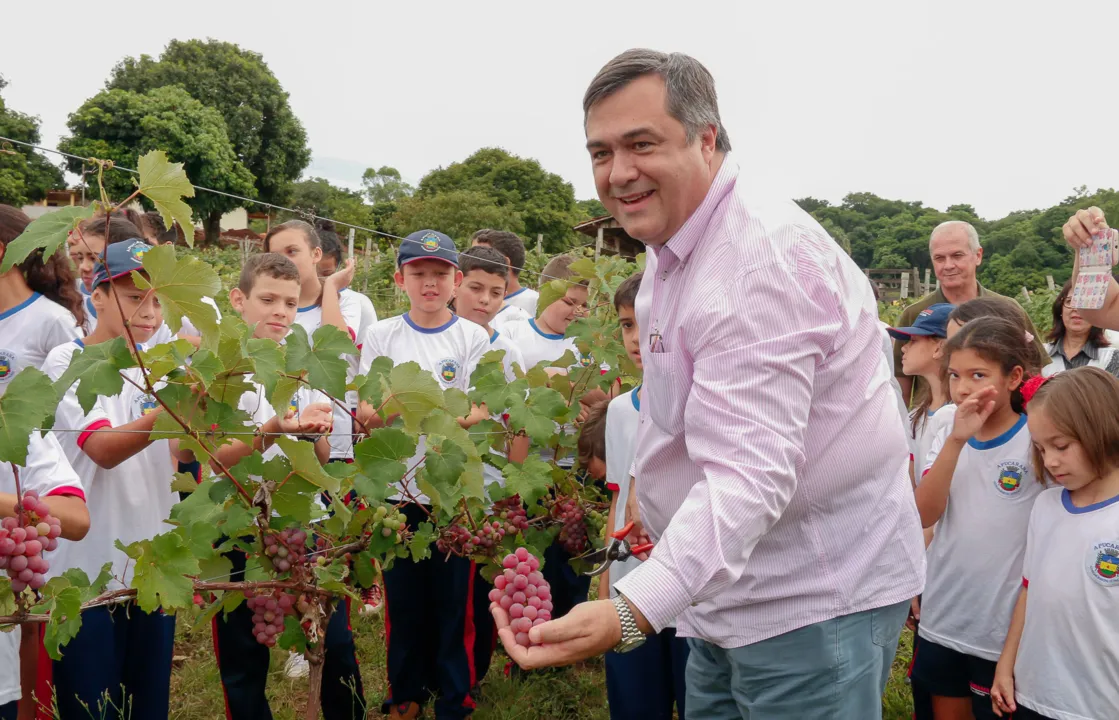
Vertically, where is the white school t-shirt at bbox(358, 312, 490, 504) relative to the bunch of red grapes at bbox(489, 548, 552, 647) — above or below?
above

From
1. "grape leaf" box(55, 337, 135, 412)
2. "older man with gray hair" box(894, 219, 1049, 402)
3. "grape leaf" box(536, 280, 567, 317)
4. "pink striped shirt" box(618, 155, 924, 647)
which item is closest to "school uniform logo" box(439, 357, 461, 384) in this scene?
"grape leaf" box(536, 280, 567, 317)

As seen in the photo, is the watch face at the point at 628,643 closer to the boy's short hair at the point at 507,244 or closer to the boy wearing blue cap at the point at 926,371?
the boy wearing blue cap at the point at 926,371

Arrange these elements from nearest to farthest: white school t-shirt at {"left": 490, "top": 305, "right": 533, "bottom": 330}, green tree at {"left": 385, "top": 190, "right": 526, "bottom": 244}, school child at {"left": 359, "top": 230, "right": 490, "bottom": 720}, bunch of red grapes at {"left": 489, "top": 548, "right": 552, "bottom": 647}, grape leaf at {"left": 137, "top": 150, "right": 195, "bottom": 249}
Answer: bunch of red grapes at {"left": 489, "top": 548, "right": 552, "bottom": 647} < grape leaf at {"left": 137, "top": 150, "right": 195, "bottom": 249} < school child at {"left": 359, "top": 230, "right": 490, "bottom": 720} < white school t-shirt at {"left": 490, "top": 305, "right": 533, "bottom": 330} < green tree at {"left": 385, "top": 190, "right": 526, "bottom": 244}

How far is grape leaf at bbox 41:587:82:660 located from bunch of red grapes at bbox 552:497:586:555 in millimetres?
1769

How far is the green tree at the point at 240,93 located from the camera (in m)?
45.5

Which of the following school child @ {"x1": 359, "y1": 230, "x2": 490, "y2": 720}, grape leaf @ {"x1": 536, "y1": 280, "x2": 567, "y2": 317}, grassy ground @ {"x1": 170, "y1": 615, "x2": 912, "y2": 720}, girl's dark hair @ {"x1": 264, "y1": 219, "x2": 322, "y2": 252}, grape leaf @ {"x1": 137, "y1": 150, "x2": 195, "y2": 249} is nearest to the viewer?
grape leaf @ {"x1": 137, "y1": 150, "x2": 195, "y2": 249}

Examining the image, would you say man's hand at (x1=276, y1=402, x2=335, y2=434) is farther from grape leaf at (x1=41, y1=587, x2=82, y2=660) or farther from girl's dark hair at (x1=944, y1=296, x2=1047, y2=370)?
girl's dark hair at (x1=944, y1=296, x2=1047, y2=370)

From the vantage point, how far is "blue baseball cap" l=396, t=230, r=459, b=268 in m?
3.89

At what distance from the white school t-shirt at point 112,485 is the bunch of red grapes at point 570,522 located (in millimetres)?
1346

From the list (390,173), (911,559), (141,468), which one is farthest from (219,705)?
(390,173)

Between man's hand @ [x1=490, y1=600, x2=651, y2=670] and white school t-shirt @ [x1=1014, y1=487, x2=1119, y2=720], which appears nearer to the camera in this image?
man's hand @ [x1=490, y1=600, x2=651, y2=670]

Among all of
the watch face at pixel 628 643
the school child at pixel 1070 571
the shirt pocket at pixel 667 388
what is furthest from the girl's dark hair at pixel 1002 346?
the watch face at pixel 628 643

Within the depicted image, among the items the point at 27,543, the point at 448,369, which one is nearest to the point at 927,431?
the point at 448,369

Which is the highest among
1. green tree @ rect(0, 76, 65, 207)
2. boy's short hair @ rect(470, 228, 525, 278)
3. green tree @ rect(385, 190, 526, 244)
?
green tree @ rect(0, 76, 65, 207)
